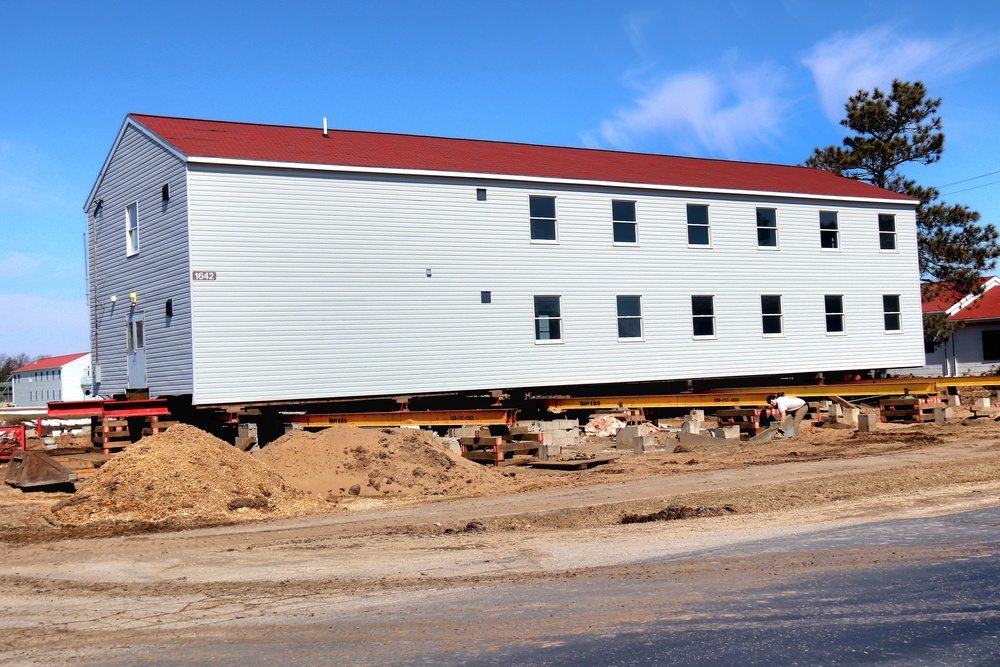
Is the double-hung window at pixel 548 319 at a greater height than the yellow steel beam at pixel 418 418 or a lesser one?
greater

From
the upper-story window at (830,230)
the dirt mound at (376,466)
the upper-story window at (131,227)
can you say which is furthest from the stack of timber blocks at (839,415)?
the upper-story window at (131,227)

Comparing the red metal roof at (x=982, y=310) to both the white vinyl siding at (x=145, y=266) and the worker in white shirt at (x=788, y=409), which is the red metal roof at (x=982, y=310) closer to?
the worker in white shirt at (x=788, y=409)

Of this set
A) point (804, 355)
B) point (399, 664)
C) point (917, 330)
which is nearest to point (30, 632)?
point (399, 664)

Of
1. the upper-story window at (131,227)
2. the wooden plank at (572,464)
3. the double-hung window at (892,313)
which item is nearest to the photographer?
the wooden plank at (572,464)

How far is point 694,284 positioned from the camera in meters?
28.5

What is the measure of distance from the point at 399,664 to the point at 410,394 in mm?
18148

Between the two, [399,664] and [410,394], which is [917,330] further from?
[399,664]

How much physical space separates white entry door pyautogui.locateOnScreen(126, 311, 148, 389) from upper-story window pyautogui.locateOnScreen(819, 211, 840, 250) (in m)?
21.7

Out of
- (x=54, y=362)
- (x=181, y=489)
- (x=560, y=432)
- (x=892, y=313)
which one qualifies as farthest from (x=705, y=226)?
(x=54, y=362)

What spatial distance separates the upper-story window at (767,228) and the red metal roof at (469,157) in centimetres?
77

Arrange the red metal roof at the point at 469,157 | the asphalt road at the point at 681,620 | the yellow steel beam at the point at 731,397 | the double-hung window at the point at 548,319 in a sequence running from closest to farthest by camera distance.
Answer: the asphalt road at the point at 681,620
the yellow steel beam at the point at 731,397
the red metal roof at the point at 469,157
the double-hung window at the point at 548,319

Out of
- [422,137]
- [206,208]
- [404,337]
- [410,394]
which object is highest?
[422,137]

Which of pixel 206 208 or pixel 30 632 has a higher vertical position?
pixel 206 208

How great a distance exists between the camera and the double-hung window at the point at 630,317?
27.3 meters
